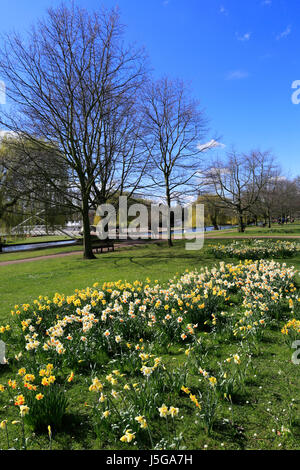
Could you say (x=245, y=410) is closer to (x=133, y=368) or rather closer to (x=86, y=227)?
(x=133, y=368)

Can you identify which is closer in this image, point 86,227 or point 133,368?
point 133,368

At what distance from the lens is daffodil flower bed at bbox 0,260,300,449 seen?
99.0 inches

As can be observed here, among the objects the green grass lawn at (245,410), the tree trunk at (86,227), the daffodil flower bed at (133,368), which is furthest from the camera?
the tree trunk at (86,227)

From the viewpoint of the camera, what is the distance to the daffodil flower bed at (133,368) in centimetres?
251

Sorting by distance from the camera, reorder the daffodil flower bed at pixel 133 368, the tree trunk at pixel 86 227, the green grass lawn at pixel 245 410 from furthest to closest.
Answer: the tree trunk at pixel 86 227
the daffodil flower bed at pixel 133 368
the green grass lawn at pixel 245 410

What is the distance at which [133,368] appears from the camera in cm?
358

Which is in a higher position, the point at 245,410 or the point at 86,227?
the point at 86,227

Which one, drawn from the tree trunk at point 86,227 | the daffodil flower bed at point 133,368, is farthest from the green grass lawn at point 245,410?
the tree trunk at point 86,227

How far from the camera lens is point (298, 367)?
350 centimetres

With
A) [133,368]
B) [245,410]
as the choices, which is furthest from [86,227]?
[245,410]

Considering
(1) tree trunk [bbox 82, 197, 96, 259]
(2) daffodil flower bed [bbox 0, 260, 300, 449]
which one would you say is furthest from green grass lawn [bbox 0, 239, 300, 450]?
(1) tree trunk [bbox 82, 197, 96, 259]

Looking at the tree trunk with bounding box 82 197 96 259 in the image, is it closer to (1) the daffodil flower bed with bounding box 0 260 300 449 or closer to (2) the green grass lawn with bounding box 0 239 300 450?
(1) the daffodil flower bed with bounding box 0 260 300 449

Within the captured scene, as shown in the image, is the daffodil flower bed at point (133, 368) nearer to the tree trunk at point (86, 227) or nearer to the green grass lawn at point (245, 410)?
the green grass lawn at point (245, 410)
